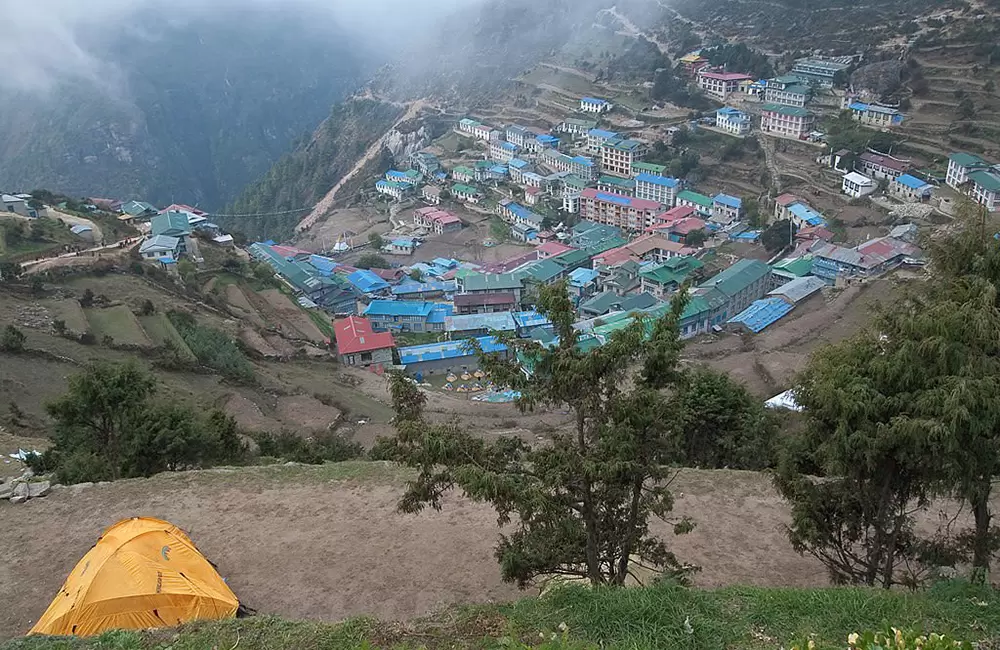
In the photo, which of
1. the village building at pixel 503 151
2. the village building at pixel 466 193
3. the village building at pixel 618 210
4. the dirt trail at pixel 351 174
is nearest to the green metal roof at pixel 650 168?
the village building at pixel 618 210

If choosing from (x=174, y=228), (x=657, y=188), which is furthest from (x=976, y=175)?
(x=174, y=228)

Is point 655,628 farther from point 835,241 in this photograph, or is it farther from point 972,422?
point 835,241

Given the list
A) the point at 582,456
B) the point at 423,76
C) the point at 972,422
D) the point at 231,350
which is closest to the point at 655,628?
the point at 582,456

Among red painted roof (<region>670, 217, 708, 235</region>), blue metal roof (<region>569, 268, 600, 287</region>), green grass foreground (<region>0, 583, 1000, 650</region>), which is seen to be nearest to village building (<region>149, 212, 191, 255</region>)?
blue metal roof (<region>569, 268, 600, 287</region>)

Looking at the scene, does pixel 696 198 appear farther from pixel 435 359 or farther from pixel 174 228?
pixel 174 228

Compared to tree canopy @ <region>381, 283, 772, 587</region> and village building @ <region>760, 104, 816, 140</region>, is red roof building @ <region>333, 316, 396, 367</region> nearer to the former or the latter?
tree canopy @ <region>381, 283, 772, 587</region>

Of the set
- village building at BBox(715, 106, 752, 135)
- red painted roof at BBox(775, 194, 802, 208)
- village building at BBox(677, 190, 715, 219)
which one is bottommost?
village building at BBox(677, 190, 715, 219)
